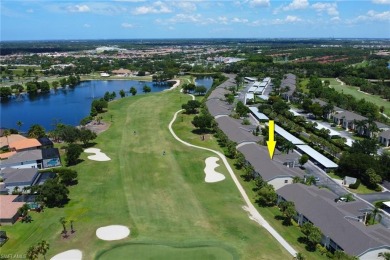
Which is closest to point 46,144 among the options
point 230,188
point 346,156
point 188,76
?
point 230,188

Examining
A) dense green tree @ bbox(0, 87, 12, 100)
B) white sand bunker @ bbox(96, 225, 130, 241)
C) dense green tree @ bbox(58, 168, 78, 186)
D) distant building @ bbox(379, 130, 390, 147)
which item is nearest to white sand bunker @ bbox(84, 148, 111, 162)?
dense green tree @ bbox(58, 168, 78, 186)

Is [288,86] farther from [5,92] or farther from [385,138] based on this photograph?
[5,92]

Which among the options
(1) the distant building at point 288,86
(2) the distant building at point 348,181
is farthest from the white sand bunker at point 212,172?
(1) the distant building at point 288,86

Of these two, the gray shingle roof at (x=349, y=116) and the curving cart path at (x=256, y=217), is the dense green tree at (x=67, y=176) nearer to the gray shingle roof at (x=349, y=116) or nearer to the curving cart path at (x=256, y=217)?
the curving cart path at (x=256, y=217)

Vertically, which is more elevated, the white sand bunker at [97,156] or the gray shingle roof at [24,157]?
the gray shingle roof at [24,157]

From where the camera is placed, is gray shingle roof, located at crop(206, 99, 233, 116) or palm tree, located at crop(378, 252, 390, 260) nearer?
palm tree, located at crop(378, 252, 390, 260)

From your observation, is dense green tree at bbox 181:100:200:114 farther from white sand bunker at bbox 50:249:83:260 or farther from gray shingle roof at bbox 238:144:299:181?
white sand bunker at bbox 50:249:83:260

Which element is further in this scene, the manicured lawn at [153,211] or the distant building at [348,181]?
the distant building at [348,181]
